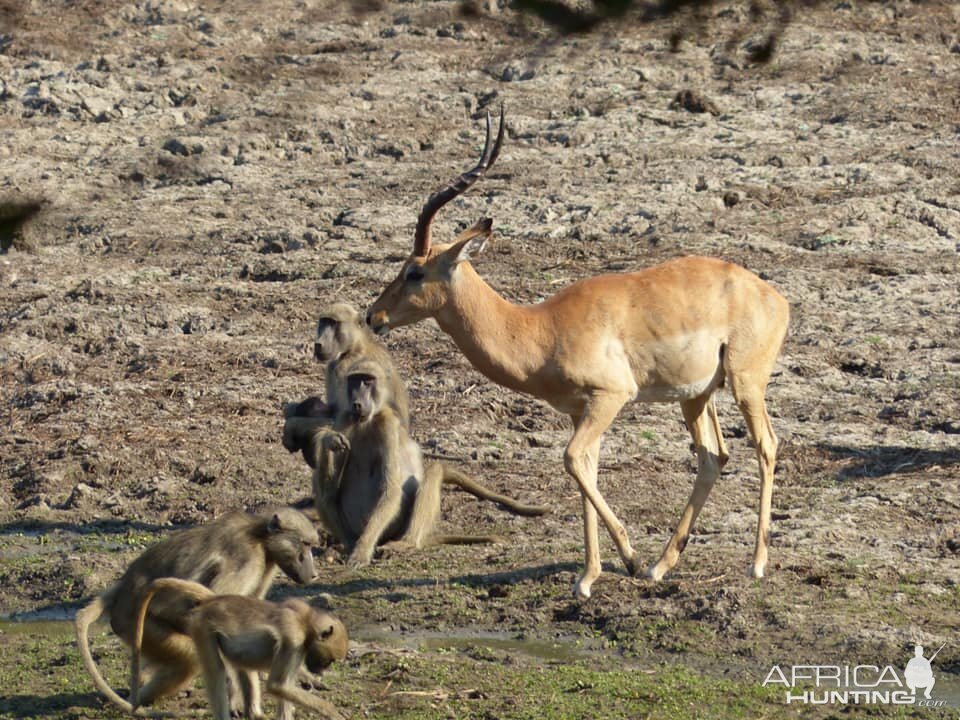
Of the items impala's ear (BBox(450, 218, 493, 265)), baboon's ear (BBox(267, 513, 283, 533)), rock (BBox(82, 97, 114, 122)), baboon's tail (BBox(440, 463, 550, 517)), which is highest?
impala's ear (BBox(450, 218, 493, 265))

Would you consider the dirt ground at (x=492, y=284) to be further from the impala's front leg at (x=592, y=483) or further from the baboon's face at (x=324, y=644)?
the baboon's face at (x=324, y=644)

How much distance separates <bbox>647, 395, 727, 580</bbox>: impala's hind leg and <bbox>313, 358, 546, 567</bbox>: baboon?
1185 millimetres

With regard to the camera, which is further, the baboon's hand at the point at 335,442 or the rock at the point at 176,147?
the rock at the point at 176,147

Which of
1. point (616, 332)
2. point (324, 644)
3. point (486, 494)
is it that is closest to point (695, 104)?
point (486, 494)

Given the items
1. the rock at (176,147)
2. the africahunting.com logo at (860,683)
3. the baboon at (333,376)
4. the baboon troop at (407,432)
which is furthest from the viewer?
the rock at (176,147)

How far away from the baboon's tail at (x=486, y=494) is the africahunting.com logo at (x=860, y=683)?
256 centimetres

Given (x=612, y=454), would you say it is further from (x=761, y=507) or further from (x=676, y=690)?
(x=676, y=690)

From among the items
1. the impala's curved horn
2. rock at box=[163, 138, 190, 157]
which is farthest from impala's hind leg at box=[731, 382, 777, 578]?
rock at box=[163, 138, 190, 157]

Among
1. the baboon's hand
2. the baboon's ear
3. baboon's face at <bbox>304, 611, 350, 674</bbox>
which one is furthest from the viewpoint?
the baboon's hand

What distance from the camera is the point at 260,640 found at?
605 centimetres

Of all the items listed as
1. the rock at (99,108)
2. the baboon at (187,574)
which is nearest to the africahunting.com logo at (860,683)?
the baboon at (187,574)

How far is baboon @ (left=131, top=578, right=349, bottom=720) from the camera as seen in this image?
6.05 m

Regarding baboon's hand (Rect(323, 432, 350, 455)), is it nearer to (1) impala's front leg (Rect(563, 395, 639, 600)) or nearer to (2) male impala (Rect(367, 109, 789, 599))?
(2) male impala (Rect(367, 109, 789, 599))

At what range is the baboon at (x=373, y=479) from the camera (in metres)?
9.30
